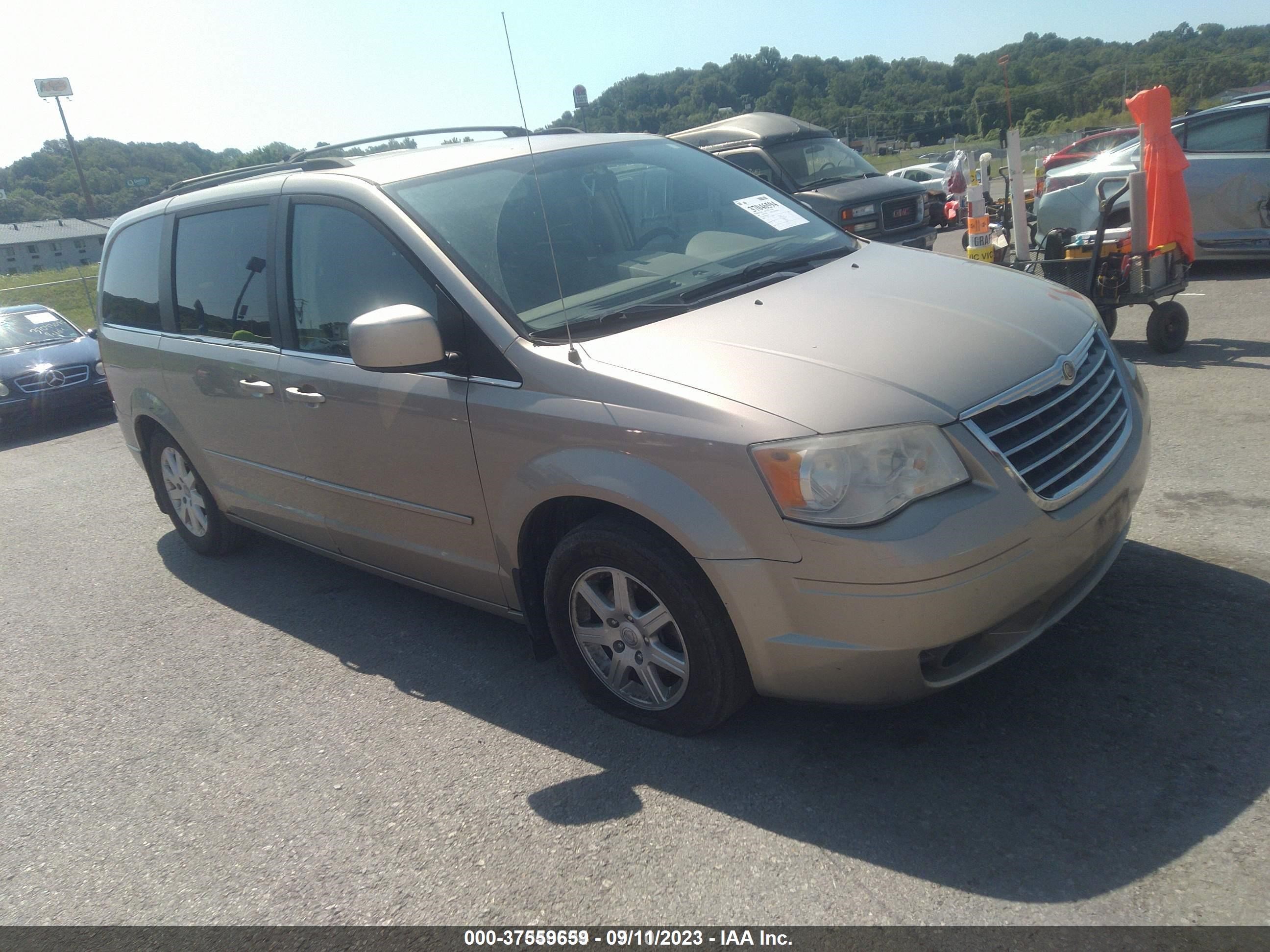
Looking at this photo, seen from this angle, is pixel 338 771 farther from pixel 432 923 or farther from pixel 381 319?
pixel 381 319

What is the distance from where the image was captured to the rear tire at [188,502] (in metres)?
5.52

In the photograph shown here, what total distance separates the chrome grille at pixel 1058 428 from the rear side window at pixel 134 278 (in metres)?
4.31

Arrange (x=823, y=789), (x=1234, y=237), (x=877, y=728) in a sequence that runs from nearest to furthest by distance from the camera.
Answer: (x=823, y=789) → (x=877, y=728) → (x=1234, y=237)

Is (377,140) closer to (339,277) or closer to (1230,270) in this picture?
(339,277)

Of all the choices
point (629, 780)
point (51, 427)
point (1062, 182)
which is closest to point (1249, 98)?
point (1062, 182)

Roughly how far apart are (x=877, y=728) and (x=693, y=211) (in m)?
2.19

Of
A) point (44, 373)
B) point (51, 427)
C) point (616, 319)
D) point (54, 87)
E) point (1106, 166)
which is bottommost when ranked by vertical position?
point (51, 427)

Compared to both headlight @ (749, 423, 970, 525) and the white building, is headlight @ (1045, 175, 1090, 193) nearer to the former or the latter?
headlight @ (749, 423, 970, 525)

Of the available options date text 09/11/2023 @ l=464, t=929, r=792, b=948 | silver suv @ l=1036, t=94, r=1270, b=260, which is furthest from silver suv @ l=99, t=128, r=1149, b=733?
silver suv @ l=1036, t=94, r=1270, b=260

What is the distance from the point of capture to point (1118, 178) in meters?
10.7

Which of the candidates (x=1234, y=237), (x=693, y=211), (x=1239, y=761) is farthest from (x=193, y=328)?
(x=1234, y=237)

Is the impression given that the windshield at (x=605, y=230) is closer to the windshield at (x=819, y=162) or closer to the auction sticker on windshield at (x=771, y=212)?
the auction sticker on windshield at (x=771, y=212)

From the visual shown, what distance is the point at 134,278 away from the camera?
557 cm

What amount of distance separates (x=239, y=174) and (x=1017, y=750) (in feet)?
15.2
